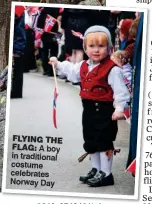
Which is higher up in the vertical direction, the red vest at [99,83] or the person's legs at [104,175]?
the red vest at [99,83]

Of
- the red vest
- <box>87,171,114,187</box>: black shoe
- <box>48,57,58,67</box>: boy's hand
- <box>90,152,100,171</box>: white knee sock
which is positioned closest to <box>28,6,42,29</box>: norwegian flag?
<box>48,57,58,67</box>: boy's hand

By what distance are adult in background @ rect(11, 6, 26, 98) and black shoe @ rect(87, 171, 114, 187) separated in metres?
0.60

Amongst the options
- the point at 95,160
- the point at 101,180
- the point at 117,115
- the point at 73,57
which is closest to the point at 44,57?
the point at 73,57

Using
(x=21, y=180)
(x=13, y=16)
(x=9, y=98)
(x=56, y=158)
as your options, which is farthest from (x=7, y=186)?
(x=13, y=16)

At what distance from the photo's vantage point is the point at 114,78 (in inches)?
101

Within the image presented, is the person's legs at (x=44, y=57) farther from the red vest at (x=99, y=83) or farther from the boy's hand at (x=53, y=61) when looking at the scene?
the red vest at (x=99, y=83)

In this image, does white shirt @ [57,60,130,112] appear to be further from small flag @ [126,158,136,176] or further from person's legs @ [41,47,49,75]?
small flag @ [126,158,136,176]

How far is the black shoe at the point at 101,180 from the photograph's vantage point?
104 inches

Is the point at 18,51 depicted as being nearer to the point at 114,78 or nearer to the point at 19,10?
the point at 19,10

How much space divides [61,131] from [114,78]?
0.41 meters

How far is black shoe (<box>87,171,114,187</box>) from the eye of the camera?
2654 millimetres

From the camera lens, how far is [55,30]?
263 centimetres

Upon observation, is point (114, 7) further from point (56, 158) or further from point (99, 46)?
point (56, 158)

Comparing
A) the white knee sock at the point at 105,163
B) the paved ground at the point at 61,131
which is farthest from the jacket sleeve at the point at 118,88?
the white knee sock at the point at 105,163
